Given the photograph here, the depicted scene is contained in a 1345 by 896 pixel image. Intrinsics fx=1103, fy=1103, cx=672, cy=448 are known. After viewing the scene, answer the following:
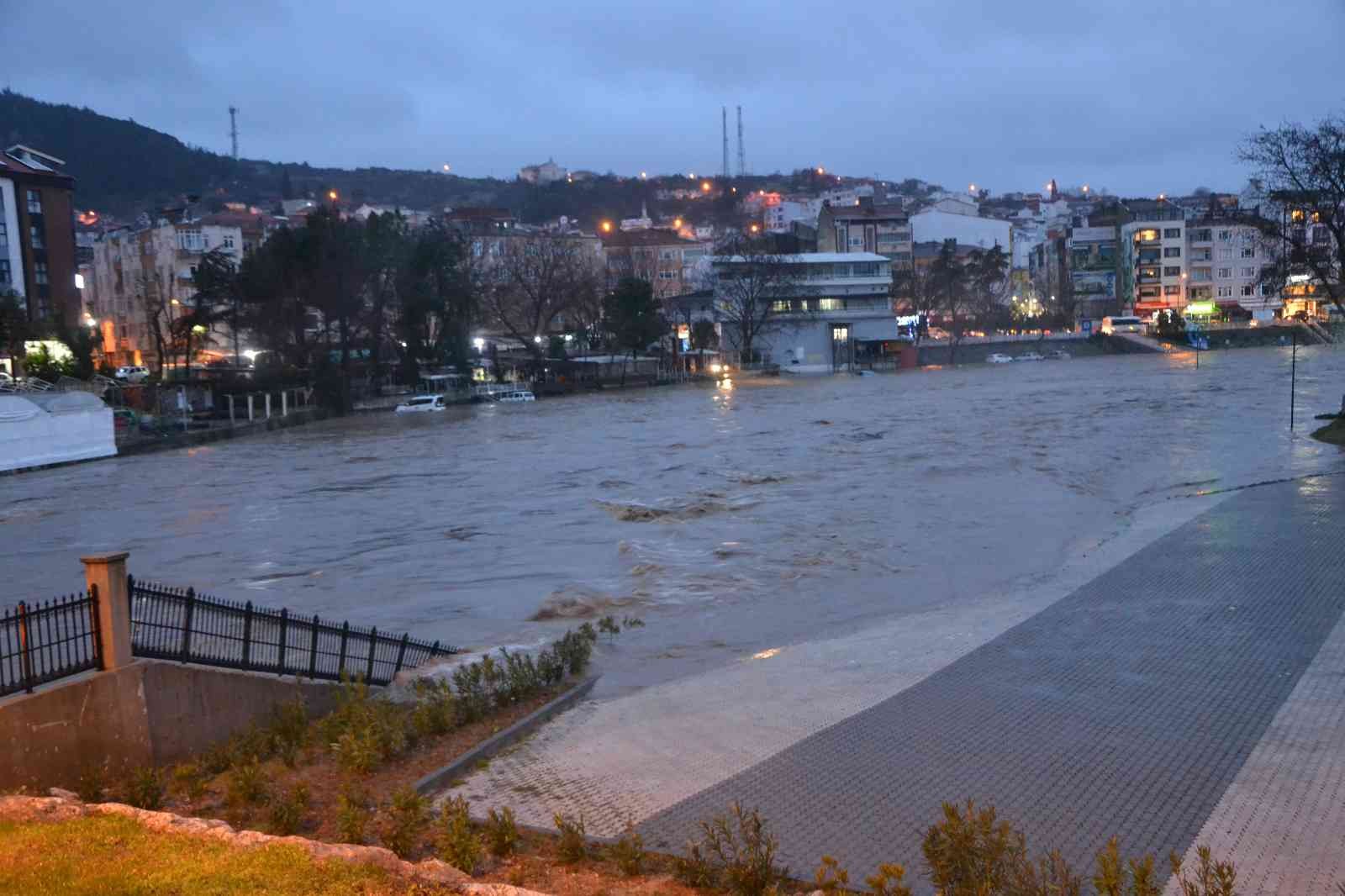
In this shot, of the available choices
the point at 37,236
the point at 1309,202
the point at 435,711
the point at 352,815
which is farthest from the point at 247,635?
the point at 37,236

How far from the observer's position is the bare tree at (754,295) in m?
89.2

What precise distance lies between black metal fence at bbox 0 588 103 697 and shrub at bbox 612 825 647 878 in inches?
160

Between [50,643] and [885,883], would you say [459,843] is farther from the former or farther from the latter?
[50,643]

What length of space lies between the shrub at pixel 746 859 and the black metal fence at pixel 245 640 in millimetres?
4660

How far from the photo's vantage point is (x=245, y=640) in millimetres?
9031

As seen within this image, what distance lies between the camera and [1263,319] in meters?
111

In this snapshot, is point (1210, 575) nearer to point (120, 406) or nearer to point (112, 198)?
point (120, 406)

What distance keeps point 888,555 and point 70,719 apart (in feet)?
43.3

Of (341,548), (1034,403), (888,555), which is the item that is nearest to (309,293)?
(1034,403)

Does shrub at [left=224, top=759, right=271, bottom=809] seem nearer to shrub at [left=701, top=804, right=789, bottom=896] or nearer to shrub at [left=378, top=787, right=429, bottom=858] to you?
shrub at [left=378, top=787, right=429, bottom=858]

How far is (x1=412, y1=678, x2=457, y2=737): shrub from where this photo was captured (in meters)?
8.32

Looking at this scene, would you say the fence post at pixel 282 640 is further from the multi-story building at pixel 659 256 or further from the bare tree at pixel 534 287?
the multi-story building at pixel 659 256

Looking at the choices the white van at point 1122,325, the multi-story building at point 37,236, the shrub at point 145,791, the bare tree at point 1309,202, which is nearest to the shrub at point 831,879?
the shrub at point 145,791

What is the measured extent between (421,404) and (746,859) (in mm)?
60987
